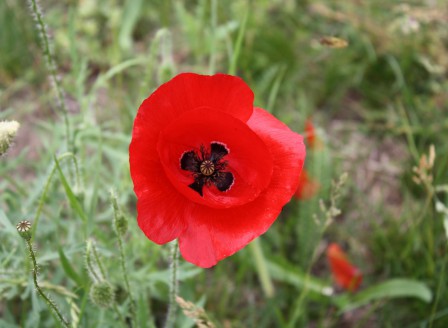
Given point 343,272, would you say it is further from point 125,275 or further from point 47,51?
point 47,51

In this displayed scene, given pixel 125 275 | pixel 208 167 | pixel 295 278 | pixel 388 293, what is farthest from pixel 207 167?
pixel 388 293

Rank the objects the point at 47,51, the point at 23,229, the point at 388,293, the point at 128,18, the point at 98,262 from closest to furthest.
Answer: the point at 23,229
the point at 98,262
the point at 47,51
the point at 388,293
the point at 128,18

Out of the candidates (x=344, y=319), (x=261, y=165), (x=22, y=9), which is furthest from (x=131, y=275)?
(x=22, y=9)

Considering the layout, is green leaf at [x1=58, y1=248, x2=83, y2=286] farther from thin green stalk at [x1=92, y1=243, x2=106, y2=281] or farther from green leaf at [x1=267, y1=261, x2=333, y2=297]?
green leaf at [x1=267, y1=261, x2=333, y2=297]

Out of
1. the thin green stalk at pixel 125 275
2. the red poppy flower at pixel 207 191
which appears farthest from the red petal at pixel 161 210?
the thin green stalk at pixel 125 275

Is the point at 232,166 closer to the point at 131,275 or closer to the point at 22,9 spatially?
the point at 131,275

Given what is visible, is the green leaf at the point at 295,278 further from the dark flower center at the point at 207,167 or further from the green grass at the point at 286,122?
the dark flower center at the point at 207,167
